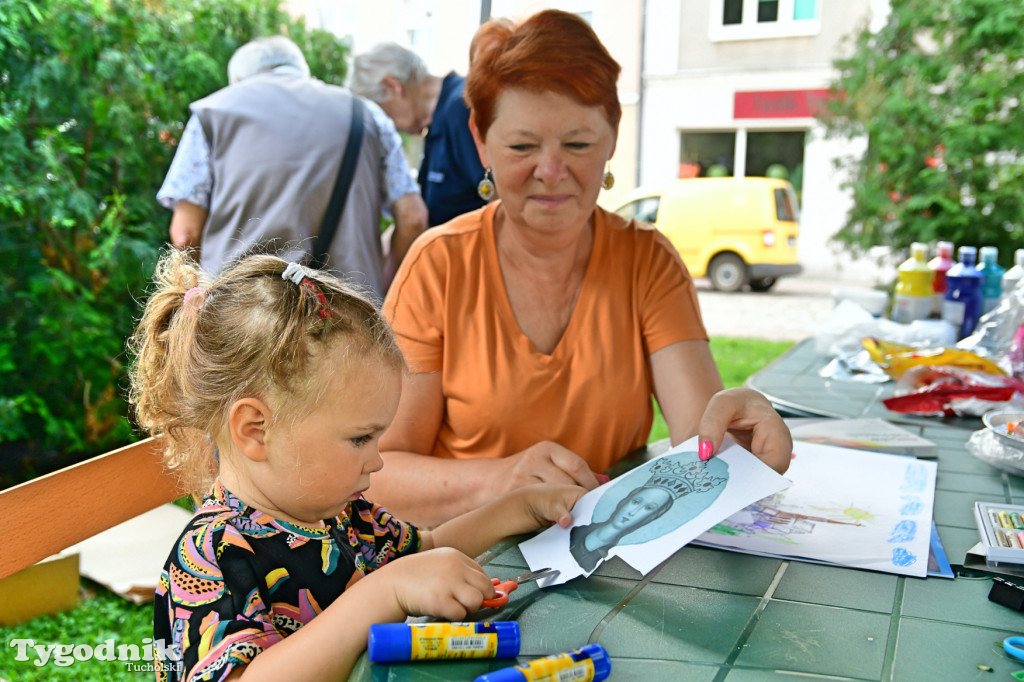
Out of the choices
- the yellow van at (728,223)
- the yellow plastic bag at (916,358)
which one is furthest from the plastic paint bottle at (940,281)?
the yellow van at (728,223)

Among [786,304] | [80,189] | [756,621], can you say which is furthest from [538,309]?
[786,304]

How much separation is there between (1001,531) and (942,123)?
13.1ft

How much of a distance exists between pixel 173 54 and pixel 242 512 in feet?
9.28

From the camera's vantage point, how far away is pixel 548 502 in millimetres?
1164

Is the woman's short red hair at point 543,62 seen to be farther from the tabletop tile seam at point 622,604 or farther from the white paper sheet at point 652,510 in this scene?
the tabletop tile seam at point 622,604

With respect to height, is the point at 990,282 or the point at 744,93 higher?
the point at 744,93

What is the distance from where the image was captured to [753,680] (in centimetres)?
79

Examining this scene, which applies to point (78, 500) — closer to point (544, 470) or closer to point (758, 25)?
point (544, 470)

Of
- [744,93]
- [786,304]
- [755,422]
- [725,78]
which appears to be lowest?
[786,304]

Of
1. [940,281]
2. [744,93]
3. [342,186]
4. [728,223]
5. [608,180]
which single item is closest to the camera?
[608,180]

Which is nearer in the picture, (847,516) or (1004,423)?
(847,516)

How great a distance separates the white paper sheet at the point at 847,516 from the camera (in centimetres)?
110

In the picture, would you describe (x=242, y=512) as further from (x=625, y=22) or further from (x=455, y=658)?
(x=625, y=22)

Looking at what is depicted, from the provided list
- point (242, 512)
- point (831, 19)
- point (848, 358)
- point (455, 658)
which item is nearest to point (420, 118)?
point (848, 358)
